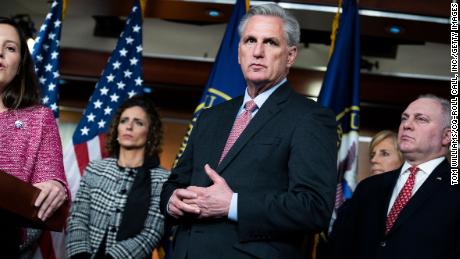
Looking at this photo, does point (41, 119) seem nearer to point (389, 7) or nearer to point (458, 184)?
point (458, 184)

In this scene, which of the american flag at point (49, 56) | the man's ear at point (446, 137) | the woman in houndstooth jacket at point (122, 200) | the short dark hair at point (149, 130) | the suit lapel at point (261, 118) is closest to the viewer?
the suit lapel at point (261, 118)

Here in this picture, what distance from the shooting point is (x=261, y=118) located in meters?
2.10

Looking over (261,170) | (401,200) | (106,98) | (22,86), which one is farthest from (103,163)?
(261,170)

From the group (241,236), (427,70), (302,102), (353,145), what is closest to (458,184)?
(353,145)

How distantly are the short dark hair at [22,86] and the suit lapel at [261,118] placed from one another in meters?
0.77

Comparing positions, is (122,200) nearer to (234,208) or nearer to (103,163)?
(103,163)

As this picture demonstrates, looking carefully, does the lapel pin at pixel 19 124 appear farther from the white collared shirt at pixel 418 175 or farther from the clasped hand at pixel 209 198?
the white collared shirt at pixel 418 175

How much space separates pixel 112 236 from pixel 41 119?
4.33 feet

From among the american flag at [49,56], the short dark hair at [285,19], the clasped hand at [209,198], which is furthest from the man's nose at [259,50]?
the american flag at [49,56]

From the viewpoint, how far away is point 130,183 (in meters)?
3.61

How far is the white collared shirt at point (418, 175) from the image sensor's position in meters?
3.09

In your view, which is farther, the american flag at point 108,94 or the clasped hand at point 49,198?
the american flag at point 108,94

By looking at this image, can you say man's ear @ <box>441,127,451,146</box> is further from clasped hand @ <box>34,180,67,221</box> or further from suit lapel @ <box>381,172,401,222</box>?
clasped hand @ <box>34,180,67,221</box>

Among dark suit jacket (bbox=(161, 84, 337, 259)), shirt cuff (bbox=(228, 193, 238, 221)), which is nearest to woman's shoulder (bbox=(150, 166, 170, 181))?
dark suit jacket (bbox=(161, 84, 337, 259))
